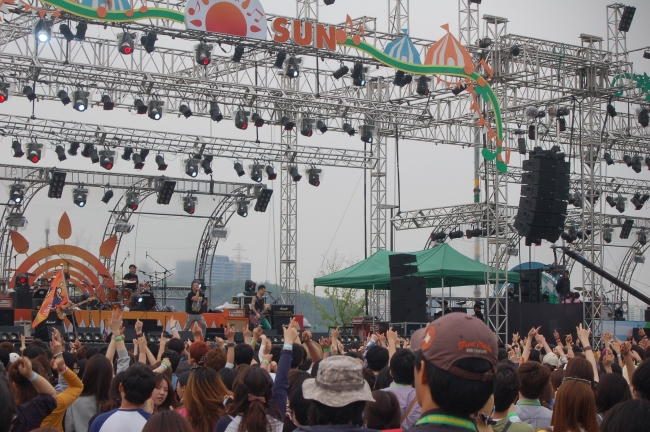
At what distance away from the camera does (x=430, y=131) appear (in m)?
27.2

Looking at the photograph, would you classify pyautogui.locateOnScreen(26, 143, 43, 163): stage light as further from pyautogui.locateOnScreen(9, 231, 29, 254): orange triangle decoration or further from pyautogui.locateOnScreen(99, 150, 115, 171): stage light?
pyautogui.locateOnScreen(9, 231, 29, 254): orange triangle decoration

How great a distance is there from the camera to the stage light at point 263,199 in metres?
26.8

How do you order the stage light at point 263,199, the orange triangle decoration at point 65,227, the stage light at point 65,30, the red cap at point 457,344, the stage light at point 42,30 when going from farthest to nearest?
the stage light at point 263,199, the orange triangle decoration at point 65,227, the stage light at point 65,30, the stage light at point 42,30, the red cap at point 457,344

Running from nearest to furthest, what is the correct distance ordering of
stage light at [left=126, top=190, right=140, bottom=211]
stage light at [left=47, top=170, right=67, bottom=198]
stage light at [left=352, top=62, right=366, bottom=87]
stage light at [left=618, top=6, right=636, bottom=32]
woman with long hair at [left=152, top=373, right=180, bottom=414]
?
woman with long hair at [left=152, top=373, right=180, bottom=414] → stage light at [left=352, top=62, right=366, bottom=87] → stage light at [left=618, top=6, right=636, bottom=32] → stage light at [left=47, top=170, right=67, bottom=198] → stage light at [left=126, top=190, right=140, bottom=211]

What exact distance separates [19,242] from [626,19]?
1634 centimetres

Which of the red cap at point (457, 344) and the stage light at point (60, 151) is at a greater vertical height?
the stage light at point (60, 151)

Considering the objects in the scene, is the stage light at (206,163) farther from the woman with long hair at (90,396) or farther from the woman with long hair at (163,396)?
the woman with long hair at (163,396)

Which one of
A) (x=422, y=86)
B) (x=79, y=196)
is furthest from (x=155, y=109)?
(x=422, y=86)

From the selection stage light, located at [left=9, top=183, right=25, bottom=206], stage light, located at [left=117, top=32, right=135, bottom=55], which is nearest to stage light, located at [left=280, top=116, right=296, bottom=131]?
stage light, located at [left=117, top=32, right=135, bottom=55]

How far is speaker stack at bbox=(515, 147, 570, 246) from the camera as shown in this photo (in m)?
16.3

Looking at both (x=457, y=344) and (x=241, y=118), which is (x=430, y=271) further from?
(x=457, y=344)

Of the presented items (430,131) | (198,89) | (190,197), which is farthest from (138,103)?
(430,131)

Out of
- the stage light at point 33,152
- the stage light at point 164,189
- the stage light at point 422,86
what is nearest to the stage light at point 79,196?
the stage light at point 164,189

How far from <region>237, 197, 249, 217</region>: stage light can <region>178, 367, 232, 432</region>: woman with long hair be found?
2254cm
